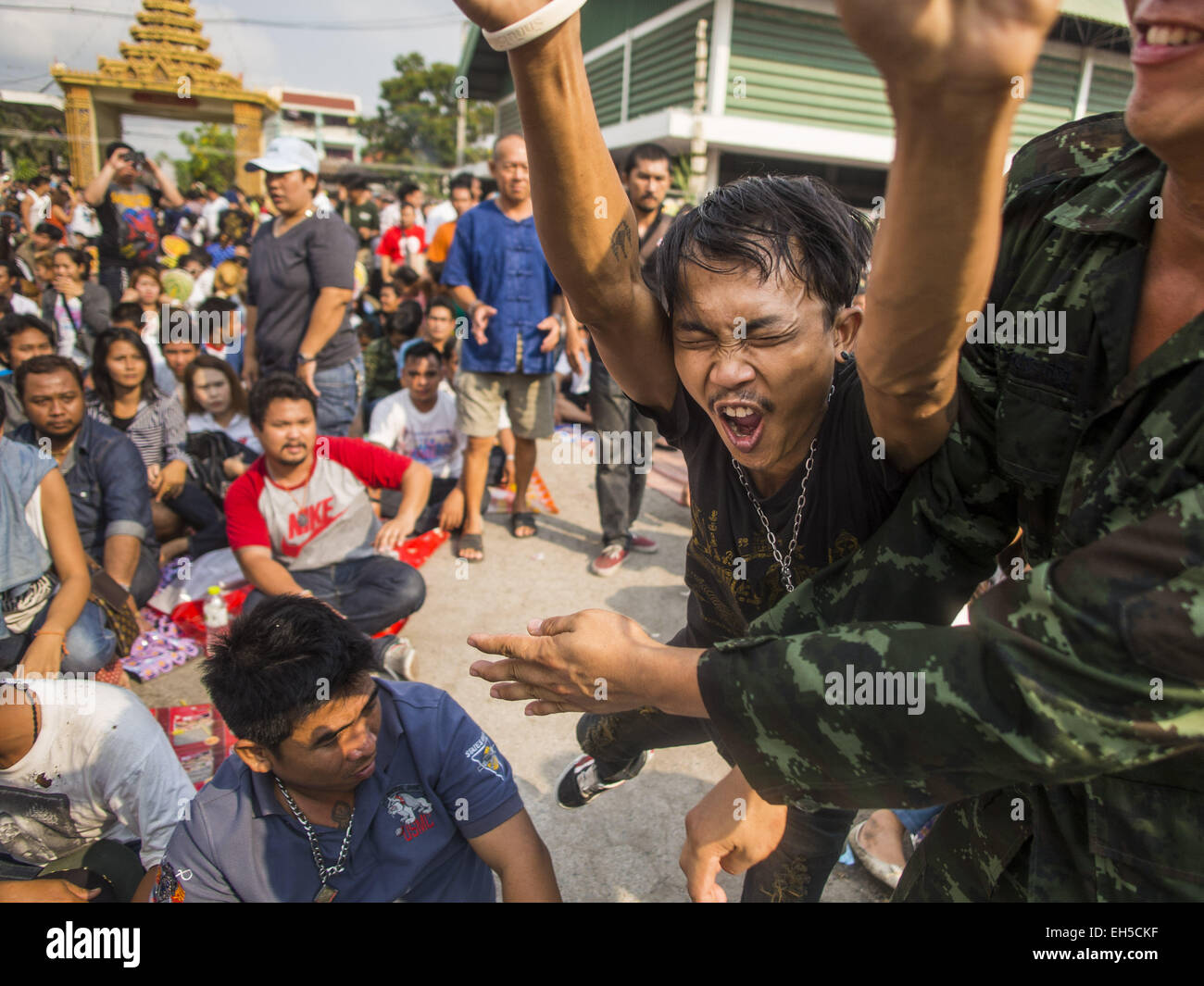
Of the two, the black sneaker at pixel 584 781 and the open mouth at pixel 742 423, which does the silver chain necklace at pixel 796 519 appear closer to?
the open mouth at pixel 742 423

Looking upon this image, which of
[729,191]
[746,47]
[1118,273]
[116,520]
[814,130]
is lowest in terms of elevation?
[116,520]

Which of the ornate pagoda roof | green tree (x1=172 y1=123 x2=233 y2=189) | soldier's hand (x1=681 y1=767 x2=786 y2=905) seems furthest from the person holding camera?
green tree (x1=172 y1=123 x2=233 y2=189)

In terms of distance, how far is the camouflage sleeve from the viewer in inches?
33.8

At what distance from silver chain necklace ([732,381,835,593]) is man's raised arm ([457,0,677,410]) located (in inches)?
12.4

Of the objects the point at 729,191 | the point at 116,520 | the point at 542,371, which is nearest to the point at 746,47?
the point at 542,371

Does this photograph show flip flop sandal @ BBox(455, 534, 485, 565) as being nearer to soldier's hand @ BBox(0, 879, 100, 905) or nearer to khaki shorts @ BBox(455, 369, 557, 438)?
khaki shorts @ BBox(455, 369, 557, 438)

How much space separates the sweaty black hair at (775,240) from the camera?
145cm

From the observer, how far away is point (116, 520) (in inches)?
155

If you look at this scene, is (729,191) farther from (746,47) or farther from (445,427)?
(746,47)

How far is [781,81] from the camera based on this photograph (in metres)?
10.3

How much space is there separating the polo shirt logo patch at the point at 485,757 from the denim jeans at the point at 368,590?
190 cm

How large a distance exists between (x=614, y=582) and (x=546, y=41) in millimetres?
3731

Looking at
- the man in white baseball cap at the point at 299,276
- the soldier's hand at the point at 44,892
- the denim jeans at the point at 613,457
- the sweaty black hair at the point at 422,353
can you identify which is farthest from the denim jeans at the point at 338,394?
the soldier's hand at the point at 44,892

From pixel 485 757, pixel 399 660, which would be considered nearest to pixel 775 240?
pixel 485 757
